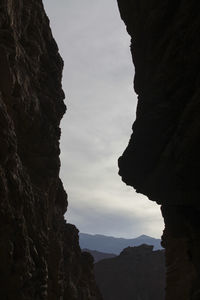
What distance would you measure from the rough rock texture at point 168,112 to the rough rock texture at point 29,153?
693cm

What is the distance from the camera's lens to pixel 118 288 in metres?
87.6

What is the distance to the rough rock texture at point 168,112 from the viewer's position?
1023cm

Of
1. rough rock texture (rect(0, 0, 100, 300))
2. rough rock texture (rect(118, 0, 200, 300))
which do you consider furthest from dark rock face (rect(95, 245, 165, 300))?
rough rock texture (rect(118, 0, 200, 300))

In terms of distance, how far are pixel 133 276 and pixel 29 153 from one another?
248 ft

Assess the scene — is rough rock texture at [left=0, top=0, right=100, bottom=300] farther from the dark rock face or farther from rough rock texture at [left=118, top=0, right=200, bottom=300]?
the dark rock face

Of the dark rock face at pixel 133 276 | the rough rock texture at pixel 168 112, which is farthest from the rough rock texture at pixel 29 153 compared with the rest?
the dark rock face at pixel 133 276

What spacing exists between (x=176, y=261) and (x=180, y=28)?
51.2 feet

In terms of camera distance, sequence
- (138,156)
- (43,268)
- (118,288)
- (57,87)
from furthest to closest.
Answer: (118,288) < (57,87) < (43,268) < (138,156)

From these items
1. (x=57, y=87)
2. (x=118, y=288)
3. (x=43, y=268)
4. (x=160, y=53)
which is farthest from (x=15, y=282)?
(x=118, y=288)

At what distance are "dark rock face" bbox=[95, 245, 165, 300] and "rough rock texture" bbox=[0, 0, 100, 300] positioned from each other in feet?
186

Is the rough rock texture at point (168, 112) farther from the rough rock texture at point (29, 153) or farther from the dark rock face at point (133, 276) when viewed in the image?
the dark rock face at point (133, 276)

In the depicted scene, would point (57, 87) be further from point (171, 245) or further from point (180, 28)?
point (180, 28)

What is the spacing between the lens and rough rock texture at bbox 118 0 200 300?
10.2 metres

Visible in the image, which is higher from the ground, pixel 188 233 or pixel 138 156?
Answer: pixel 138 156
